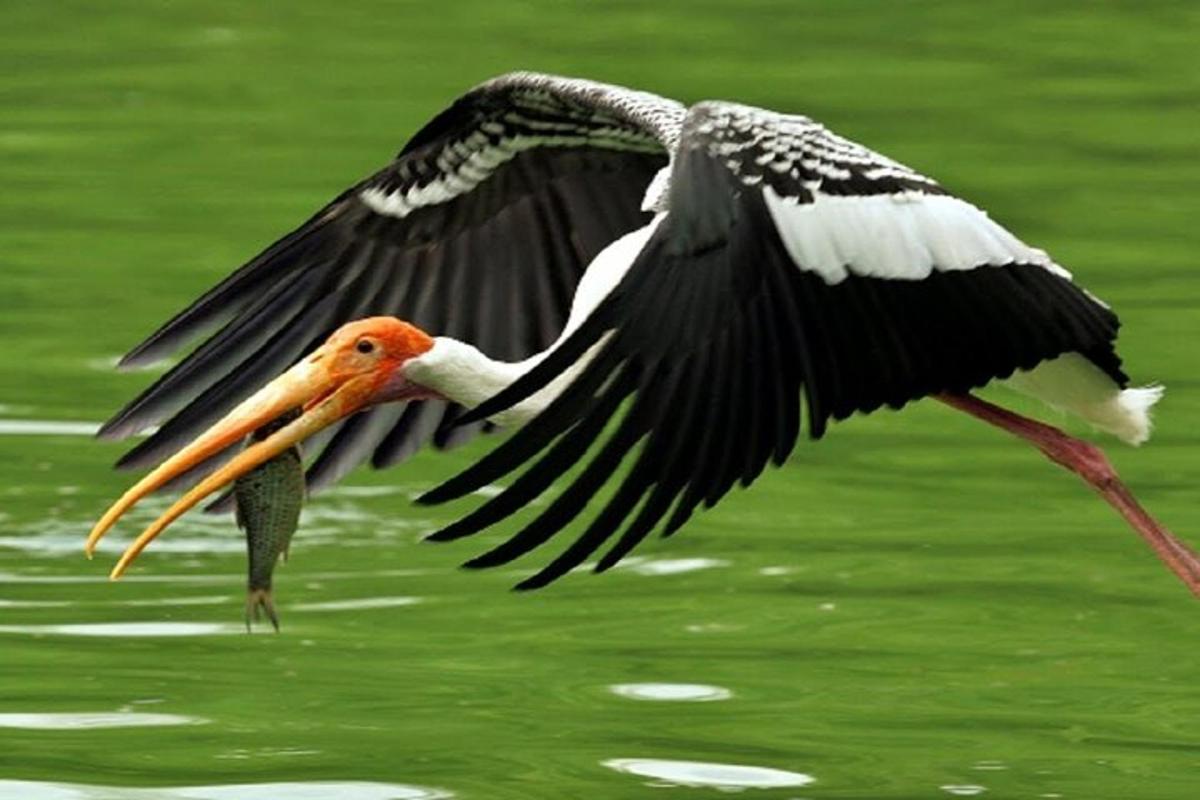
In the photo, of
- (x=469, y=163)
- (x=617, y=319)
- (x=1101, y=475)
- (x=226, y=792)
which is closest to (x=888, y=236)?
(x=617, y=319)

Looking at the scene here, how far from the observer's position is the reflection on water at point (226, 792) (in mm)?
12391

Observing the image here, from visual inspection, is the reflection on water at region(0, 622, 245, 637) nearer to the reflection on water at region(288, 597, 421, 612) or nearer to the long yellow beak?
the reflection on water at region(288, 597, 421, 612)

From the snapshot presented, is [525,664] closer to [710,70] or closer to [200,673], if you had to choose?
[200,673]

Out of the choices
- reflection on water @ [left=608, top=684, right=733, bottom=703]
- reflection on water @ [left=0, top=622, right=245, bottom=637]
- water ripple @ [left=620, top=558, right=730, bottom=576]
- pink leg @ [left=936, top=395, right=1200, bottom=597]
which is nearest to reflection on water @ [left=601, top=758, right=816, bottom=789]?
reflection on water @ [left=608, top=684, right=733, bottom=703]

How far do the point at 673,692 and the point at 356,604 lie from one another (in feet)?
4.86

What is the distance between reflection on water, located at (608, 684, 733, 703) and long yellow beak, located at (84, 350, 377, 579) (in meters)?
1.91

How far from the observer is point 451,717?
13.4 m

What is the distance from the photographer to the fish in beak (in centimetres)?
1198

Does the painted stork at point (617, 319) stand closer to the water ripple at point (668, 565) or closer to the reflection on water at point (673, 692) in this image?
the reflection on water at point (673, 692)

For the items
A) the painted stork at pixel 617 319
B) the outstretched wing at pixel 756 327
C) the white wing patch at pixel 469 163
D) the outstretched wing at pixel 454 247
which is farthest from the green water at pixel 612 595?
the outstretched wing at pixel 756 327

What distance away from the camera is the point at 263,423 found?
1205 cm

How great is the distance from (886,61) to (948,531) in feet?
33.3

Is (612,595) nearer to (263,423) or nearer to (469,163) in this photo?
(469,163)

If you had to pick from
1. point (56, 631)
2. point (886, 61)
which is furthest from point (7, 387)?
point (886, 61)
